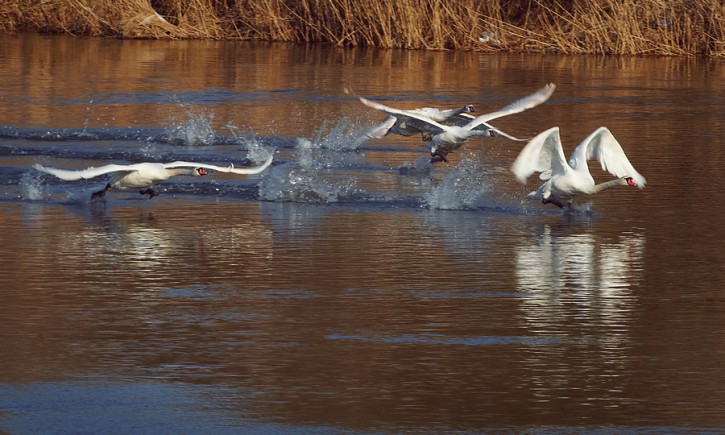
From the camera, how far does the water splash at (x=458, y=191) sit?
12133 millimetres

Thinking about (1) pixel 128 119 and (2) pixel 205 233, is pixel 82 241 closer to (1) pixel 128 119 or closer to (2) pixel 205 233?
(2) pixel 205 233

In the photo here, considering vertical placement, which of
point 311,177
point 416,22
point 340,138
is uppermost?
point 416,22

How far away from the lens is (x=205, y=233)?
35.2ft

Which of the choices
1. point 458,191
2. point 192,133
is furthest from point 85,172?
point 192,133

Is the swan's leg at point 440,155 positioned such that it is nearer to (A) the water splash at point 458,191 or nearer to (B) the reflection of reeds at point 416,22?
(A) the water splash at point 458,191

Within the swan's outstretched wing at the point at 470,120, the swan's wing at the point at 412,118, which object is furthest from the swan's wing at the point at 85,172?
the swan's outstretched wing at the point at 470,120

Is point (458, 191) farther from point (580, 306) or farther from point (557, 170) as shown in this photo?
point (580, 306)

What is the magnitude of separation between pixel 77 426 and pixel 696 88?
17.7 meters

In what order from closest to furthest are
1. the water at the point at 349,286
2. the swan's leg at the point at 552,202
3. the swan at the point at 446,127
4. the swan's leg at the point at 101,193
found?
the water at the point at 349,286, the swan's leg at the point at 552,202, the swan's leg at the point at 101,193, the swan at the point at 446,127

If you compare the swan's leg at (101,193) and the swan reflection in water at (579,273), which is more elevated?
the swan's leg at (101,193)

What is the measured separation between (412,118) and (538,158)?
2.86 metres

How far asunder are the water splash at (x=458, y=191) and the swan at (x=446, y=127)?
39cm

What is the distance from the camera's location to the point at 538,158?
12.0 metres

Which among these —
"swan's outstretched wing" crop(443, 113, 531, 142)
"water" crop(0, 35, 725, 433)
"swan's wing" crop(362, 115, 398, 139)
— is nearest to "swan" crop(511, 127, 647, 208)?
"water" crop(0, 35, 725, 433)
